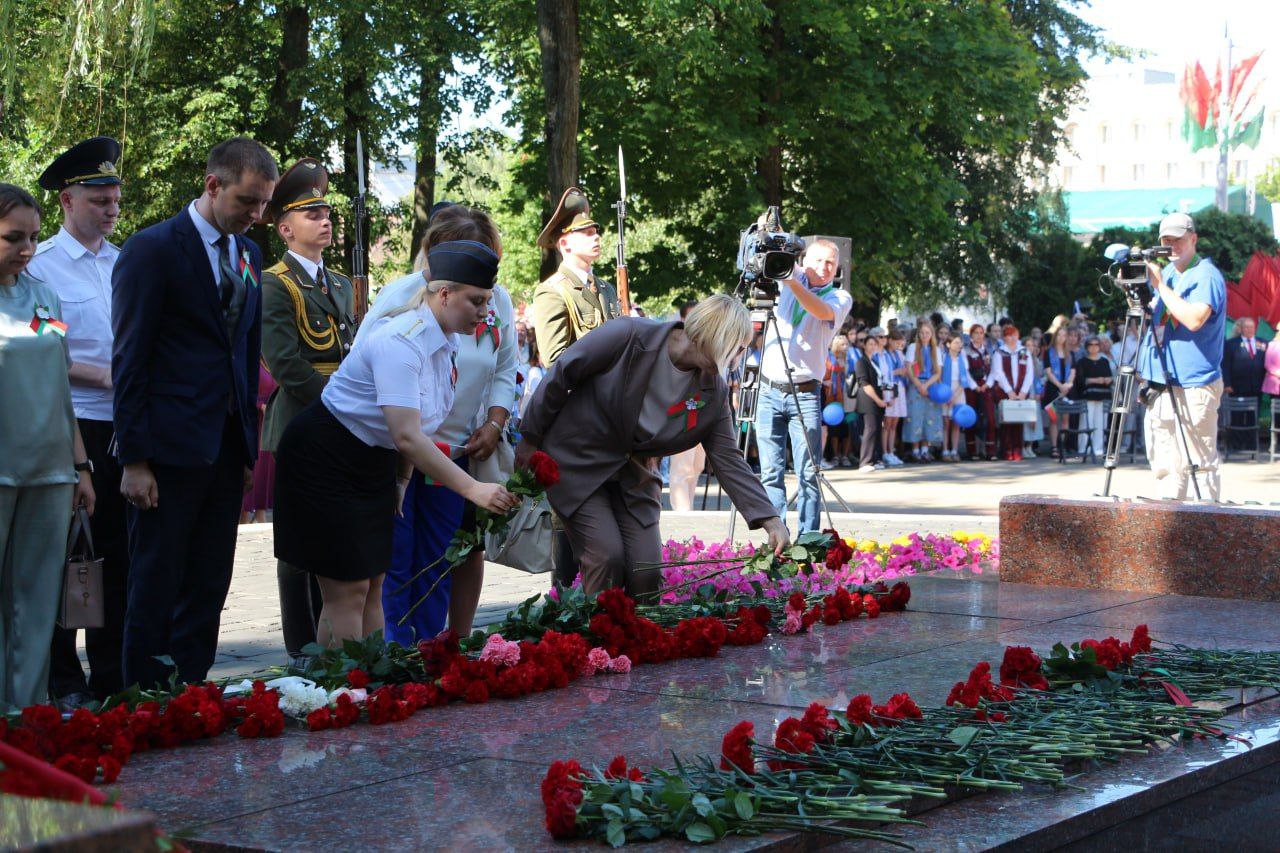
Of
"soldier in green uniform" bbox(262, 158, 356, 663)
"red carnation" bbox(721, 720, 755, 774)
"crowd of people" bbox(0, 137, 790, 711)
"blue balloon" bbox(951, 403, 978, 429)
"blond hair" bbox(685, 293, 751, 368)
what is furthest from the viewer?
"blue balloon" bbox(951, 403, 978, 429)

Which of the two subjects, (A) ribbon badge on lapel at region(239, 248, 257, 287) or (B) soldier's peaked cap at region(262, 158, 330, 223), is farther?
(B) soldier's peaked cap at region(262, 158, 330, 223)

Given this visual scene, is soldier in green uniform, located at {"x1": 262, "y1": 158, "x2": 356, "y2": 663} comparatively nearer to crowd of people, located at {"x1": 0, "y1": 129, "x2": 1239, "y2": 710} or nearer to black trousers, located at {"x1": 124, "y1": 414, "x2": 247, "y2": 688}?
crowd of people, located at {"x1": 0, "y1": 129, "x2": 1239, "y2": 710}

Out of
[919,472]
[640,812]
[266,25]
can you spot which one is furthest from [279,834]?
[266,25]

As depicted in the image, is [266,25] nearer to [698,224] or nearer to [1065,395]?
[698,224]

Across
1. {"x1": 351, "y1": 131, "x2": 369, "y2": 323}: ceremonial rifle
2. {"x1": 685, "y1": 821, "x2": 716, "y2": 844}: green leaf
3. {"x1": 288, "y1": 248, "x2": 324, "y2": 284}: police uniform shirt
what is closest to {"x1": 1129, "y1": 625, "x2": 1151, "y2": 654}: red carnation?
{"x1": 685, "y1": 821, "x2": 716, "y2": 844}: green leaf

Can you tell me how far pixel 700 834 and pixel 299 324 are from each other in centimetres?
389

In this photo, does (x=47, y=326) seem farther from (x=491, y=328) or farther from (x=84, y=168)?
(x=491, y=328)

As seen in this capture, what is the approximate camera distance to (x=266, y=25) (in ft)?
85.9

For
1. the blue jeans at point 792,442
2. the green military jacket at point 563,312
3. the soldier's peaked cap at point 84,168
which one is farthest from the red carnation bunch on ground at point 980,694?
the blue jeans at point 792,442

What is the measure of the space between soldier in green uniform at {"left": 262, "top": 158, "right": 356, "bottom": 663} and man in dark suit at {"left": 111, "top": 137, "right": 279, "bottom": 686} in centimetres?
87

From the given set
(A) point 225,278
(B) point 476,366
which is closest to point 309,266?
(B) point 476,366

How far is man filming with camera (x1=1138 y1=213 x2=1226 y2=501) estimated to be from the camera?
1016cm

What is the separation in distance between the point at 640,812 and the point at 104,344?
11.5ft

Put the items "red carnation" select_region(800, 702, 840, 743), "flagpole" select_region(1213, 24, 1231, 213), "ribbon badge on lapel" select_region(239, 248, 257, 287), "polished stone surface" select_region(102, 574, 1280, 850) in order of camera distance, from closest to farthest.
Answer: "polished stone surface" select_region(102, 574, 1280, 850) → "red carnation" select_region(800, 702, 840, 743) → "ribbon badge on lapel" select_region(239, 248, 257, 287) → "flagpole" select_region(1213, 24, 1231, 213)
